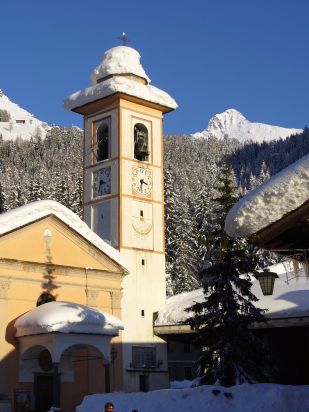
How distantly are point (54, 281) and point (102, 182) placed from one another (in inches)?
295

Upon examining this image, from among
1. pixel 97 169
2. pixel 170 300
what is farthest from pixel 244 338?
pixel 97 169

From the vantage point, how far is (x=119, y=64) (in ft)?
115

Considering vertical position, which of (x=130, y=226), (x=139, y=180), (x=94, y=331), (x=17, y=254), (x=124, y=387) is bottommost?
(x=124, y=387)

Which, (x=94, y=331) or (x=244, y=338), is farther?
(x=94, y=331)

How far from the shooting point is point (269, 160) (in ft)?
633

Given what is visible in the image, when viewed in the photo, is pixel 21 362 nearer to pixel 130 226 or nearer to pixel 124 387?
pixel 124 387

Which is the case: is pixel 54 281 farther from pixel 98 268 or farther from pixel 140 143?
pixel 140 143

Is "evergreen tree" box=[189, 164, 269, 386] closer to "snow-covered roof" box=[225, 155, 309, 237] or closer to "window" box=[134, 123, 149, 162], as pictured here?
"window" box=[134, 123, 149, 162]

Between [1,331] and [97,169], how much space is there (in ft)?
36.4

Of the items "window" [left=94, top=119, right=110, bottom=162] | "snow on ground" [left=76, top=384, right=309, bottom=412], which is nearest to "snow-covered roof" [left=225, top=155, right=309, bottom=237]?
"snow on ground" [left=76, top=384, right=309, bottom=412]

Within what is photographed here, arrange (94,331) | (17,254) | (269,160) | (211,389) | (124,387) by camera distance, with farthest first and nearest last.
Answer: (269,160) < (124,387) < (17,254) < (94,331) < (211,389)

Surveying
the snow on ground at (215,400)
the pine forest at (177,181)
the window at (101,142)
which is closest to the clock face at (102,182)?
the window at (101,142)

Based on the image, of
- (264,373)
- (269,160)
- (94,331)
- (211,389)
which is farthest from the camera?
(269,160)

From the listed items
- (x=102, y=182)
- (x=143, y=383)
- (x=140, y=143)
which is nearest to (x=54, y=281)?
(x=143, y=383)
